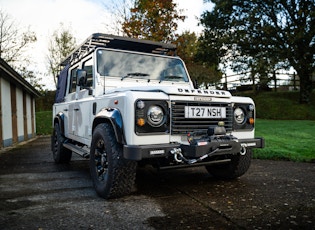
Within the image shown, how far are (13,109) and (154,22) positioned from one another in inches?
352

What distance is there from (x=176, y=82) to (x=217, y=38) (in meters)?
16.3

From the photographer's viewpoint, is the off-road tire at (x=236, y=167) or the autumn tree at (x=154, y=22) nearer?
the off-road tire at (x=236, y=167)

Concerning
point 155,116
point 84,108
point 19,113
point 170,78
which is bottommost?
point 19,113

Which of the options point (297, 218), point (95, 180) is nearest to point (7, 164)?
point (95, 180)

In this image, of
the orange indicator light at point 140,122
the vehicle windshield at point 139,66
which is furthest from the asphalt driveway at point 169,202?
the vehicle windshield at point 139,66

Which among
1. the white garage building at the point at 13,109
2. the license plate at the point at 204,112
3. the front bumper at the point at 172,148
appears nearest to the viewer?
the front bumper at the point at 172,148

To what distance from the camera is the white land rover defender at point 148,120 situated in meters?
3.16

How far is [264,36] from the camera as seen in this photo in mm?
18328

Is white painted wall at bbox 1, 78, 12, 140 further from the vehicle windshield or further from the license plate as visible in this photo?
the license plate

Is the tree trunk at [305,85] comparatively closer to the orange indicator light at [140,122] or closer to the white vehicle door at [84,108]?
the white vehicle door at [84,108]

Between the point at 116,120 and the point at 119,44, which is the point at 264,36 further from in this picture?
the point at 116,120

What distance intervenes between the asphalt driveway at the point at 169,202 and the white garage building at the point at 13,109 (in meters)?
6.10

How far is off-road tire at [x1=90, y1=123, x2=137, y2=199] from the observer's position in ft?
10.8

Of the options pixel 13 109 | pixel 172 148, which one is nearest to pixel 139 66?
pixel 172 148
